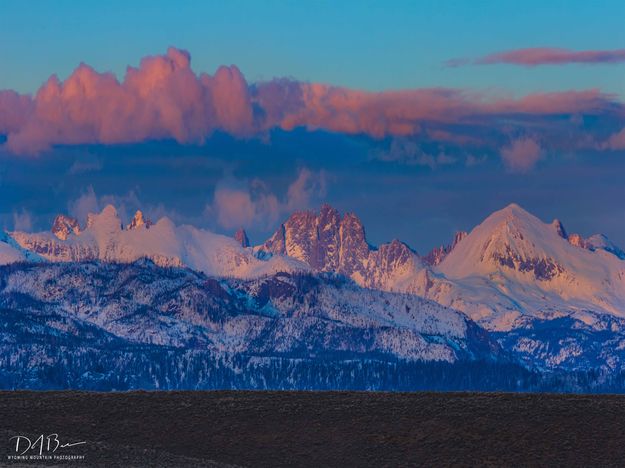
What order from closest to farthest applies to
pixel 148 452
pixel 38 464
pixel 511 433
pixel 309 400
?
pixel 38 464
pixel 148 452
pixel 511 433
pixel 309 400

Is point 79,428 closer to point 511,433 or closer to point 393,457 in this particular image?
point 393,457

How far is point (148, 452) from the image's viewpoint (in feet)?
452

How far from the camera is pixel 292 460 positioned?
5522 inches

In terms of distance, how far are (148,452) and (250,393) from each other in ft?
103

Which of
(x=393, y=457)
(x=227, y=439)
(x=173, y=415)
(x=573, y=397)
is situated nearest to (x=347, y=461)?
(x=393, y=457)

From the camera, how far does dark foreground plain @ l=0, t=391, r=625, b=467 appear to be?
13938cm

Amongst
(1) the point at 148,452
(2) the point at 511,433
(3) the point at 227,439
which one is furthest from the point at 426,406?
(1) the point at 148,452

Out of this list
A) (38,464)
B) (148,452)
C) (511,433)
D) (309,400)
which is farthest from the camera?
(309,400)

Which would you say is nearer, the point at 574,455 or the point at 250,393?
the point at 574,455

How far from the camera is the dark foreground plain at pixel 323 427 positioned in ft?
457

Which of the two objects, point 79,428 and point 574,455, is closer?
point 574,455

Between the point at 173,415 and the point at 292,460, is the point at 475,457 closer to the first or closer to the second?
the point at 292,460

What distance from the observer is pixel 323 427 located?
5901 inches

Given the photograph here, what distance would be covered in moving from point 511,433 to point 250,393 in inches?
1342
